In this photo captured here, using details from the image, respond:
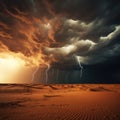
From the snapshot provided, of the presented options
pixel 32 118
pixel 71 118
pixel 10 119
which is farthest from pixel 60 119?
pixel 10 119

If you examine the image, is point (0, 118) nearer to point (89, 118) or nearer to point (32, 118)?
point (32, 118)

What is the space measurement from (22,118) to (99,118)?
4785 millimetres

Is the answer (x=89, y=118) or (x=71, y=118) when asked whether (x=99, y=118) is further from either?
(x=71, y=118)

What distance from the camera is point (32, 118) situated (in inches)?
423

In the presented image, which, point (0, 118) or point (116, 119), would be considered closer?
point (116, 119)

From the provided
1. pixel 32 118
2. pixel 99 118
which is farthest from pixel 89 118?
pixel 32 118

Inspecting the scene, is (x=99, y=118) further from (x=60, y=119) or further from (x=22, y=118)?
(x=22, y=118)

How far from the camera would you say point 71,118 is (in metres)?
10.7

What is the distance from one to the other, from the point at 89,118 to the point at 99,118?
23.9 inches

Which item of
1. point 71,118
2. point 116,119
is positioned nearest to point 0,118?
point 71,118

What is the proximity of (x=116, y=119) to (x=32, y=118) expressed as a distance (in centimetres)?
510

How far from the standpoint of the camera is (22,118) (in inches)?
424

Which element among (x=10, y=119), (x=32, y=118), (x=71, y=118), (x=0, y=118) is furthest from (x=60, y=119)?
(x=0, y=118)

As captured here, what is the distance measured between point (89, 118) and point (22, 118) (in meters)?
4.18
